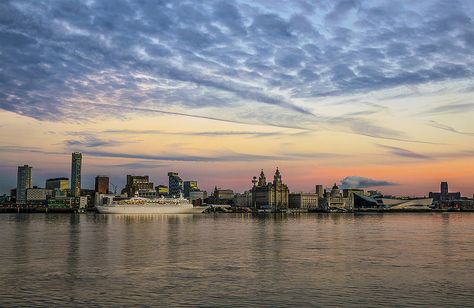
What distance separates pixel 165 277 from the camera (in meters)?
38.2

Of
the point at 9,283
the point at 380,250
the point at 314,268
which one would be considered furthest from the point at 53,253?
the point at 380,250

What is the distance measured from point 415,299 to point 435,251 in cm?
2902

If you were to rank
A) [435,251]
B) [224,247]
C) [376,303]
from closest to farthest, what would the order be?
[376,303] < [435,251] < [224,247]

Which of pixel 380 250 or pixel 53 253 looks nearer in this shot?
pixel 53 253

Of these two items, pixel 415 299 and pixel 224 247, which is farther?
pixel 224 247

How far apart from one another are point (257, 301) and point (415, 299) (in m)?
9.04

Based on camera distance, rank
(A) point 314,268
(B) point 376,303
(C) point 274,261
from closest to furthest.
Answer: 1. (B) point 376,303
2. (A) point 314,268
3. (C) point 274,261

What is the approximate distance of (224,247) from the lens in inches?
2413

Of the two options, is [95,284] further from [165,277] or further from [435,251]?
[435,251]

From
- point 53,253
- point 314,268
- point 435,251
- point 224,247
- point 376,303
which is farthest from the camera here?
point 224,247

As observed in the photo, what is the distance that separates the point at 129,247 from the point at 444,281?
35.2 metres

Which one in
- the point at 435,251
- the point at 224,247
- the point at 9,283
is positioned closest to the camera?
the point at 9,283

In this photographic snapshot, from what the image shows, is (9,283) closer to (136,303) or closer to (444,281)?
(136,303)

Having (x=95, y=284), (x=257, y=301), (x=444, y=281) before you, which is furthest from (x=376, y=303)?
(x=95, y=284)
